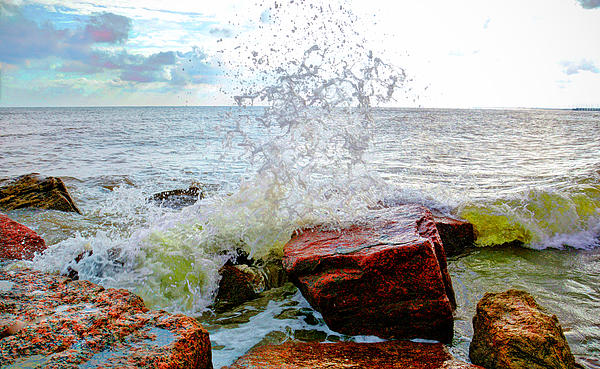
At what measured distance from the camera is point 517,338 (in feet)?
7.36

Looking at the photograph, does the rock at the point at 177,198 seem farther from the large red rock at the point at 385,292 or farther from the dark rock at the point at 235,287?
the large red rock at the point at 385,292

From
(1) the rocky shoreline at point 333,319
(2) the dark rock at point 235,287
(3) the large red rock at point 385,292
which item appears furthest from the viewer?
(2) the dark rock at point 235,287

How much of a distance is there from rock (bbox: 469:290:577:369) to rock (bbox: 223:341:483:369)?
0.18m

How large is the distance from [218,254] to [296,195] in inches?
42.1

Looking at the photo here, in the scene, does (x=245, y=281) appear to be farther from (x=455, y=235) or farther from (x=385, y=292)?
(x=455, y=235)

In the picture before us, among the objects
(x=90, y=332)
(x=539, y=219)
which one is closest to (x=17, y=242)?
(x=90, y=332)

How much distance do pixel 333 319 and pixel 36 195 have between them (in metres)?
5.77

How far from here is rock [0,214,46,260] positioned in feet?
12.1

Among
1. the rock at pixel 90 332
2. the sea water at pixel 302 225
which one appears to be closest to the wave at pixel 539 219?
the sea water at pixel 302 225

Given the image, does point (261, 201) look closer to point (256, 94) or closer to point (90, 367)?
point (256, 94)

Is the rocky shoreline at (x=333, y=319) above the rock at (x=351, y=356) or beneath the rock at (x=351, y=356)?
above

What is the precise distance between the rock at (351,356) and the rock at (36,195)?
17.0 feet

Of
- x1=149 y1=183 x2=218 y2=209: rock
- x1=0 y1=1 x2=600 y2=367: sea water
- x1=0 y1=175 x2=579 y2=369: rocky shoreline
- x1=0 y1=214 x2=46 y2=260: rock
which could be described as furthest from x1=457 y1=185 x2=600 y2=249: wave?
x1=0 y1=214 x2=46 y2=260: rock

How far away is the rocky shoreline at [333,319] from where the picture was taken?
74.0 inches
